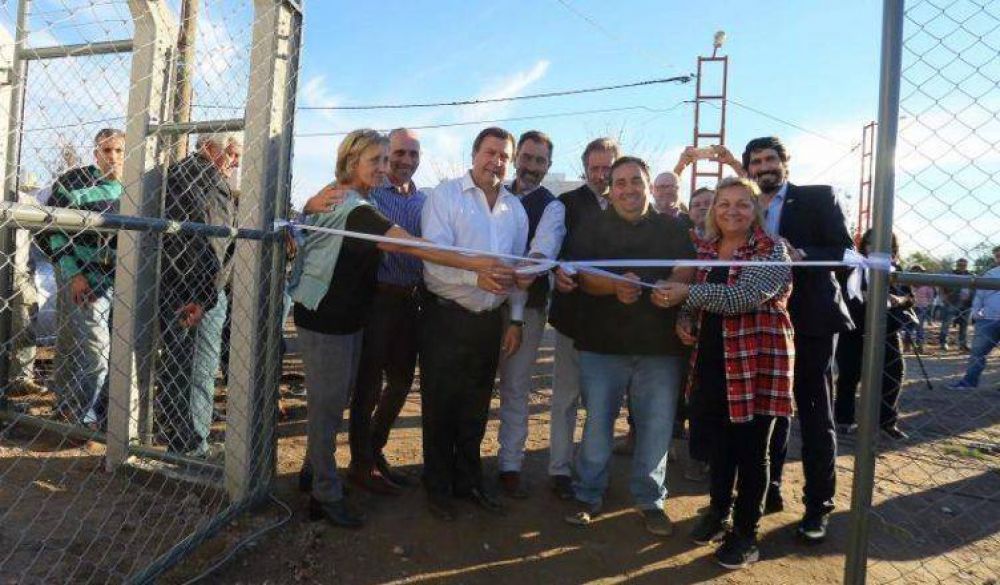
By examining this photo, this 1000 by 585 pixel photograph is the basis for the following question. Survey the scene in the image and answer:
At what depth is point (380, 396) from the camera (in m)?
3.91

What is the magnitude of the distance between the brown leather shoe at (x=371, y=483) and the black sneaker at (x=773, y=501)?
2.15m

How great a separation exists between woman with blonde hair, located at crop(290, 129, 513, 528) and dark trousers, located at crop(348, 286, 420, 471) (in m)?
0.40

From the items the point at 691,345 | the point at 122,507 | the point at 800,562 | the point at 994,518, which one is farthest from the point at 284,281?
the point at 994,518

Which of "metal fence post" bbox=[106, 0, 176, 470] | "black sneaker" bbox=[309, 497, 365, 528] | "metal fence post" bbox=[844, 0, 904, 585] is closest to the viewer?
"metal fence post" bbox=[844, 0, 904, 585]

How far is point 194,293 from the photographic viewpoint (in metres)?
3.64

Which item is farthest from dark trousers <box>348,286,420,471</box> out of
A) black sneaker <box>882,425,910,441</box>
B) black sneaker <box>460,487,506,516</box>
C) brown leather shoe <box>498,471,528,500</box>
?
black sneaker <box>882,425,910,441</box>

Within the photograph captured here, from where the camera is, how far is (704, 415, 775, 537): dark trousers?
3014mm

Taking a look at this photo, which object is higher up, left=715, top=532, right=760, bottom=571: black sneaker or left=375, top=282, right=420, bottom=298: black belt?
left=375, top=282, right=420, bottom=298: black belt

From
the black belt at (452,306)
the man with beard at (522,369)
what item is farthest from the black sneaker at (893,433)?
the black belt at (452,306)

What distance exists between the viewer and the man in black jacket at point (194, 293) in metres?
3.55

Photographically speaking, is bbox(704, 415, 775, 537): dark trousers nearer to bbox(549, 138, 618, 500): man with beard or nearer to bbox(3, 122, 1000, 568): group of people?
bbox(3, 122, 1000, 568): group of people

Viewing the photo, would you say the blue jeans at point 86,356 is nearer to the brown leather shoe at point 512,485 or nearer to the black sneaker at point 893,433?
the brown leather shoe at point 512,485

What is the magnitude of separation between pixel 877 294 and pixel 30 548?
3.59 m

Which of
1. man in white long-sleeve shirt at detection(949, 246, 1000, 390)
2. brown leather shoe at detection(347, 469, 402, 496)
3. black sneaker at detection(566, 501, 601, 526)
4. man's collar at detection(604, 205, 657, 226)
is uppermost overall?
man's collar at detection(604, 205, 657, 226)
